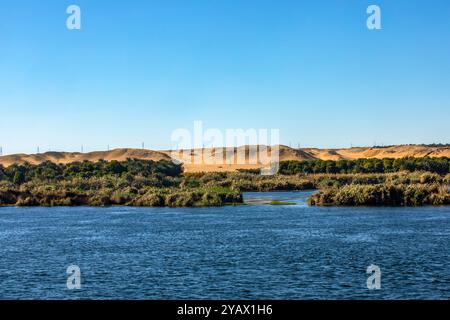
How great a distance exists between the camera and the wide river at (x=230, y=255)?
2550 centimetres

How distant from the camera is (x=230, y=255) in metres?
33.8

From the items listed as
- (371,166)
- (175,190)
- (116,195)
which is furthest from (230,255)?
(371,166)

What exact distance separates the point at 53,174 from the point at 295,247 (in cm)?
8261

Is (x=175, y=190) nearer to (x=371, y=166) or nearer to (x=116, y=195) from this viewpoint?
(x=116, y=195)

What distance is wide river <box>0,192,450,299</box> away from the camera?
25500mm

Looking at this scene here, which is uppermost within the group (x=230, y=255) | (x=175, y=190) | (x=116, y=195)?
(x=175, y=190)

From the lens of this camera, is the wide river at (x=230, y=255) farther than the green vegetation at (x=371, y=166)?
No

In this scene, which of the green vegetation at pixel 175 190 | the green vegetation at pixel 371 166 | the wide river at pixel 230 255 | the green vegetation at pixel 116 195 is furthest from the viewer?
the green vegetation at pixel 371 166

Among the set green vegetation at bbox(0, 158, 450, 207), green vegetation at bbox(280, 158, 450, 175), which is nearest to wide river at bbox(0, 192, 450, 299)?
green vegetation at bbox(0, 158, 450, 207)

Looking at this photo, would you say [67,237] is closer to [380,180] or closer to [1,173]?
[380,180]

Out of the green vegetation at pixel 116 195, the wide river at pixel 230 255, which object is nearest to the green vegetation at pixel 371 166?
the green vegetation at pixel 116 195

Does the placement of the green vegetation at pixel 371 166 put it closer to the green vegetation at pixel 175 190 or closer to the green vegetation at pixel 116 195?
the green vegetation at pixel 175 190

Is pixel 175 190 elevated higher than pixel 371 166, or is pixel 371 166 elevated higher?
pixel 371 166

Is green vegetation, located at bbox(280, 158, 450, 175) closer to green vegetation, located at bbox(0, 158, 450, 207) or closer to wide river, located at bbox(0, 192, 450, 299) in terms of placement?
green vegetation, located at bbox(0, 158, 450, 207)
